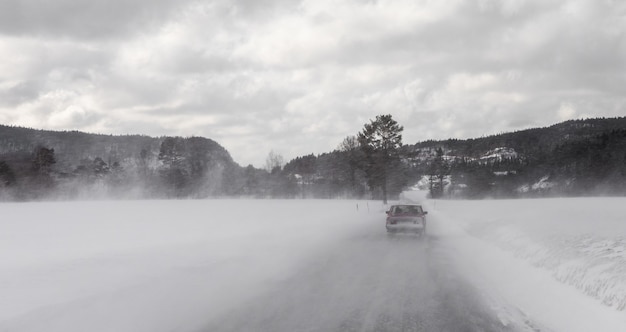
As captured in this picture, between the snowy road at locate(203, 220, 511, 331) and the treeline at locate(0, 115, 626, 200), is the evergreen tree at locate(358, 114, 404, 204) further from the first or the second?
the snowy road at locate(203, 220, 511, 331)

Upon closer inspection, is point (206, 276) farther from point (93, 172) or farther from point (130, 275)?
point (93, 172)

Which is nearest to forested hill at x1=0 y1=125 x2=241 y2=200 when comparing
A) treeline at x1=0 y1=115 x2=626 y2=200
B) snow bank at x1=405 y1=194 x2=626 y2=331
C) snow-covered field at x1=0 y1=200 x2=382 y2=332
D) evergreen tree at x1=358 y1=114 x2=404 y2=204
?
treeline at x1=0 y1=115 x2=626 y2=200

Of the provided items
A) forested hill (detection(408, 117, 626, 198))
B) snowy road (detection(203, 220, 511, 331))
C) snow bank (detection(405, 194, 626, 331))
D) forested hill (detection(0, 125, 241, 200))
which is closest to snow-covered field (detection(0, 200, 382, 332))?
snowy road (detection(203, 220, 511, 331))

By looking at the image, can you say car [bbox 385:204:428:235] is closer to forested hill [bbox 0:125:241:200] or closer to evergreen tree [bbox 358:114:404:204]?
evergreen tree [bbox 358:114:404:204]

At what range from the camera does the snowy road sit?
6051 mm

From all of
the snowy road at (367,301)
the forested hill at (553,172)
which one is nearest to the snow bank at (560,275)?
the snowy road at (367,301)

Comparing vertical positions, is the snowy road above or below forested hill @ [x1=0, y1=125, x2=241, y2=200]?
Answer: below

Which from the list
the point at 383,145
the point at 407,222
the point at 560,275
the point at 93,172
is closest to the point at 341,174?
the point at 383,145

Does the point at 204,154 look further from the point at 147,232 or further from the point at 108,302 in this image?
the point at 108,302

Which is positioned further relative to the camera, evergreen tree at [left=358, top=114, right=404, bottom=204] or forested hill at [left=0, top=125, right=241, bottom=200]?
forested hill at [left=0, top=125, right=241, bottom=200]

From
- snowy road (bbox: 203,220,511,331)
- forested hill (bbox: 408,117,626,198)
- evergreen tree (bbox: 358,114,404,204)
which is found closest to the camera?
snowy road (bbox: 203,220,511,331)

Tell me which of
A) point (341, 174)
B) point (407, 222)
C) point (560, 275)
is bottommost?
point (560, 275)

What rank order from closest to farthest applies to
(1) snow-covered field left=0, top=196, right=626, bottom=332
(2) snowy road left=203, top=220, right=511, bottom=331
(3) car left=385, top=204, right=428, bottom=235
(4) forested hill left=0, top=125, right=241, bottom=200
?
(2) snowy road left=203, top=220, right=511, bottom=331 < (1) snow-covered field left=0, top=196, right=626, bottom=332 < (3) car left=385, top=204, right=428, bottom=235 < (4) forested hill left=0, top=125, right=241, bottom=200

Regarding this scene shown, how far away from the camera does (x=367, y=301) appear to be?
7.41m
